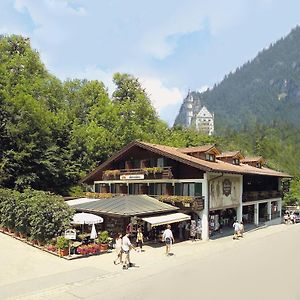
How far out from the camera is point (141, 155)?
3519 cm

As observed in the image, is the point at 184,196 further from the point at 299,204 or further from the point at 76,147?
the point at 299,204

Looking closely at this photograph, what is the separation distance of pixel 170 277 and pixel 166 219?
9120mm

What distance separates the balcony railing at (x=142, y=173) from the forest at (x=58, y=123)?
7.41 meters

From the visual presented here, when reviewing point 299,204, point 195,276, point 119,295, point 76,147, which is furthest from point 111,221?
point 299,204

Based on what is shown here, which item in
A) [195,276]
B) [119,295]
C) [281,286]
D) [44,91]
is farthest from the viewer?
[44,91]

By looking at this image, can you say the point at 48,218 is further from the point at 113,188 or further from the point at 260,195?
the point at 260,195

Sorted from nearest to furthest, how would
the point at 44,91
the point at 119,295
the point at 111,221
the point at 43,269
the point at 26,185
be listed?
1. the point at 119,295
2. the point at 43,269
3. the point at 111,221
4. the point at 26,185
5. the point at 44,91

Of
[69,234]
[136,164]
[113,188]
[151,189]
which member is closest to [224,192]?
[151,189]

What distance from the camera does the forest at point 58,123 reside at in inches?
1566

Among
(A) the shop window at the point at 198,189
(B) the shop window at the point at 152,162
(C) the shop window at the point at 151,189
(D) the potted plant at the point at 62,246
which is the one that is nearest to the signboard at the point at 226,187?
(A) the shop window at the point at 198,189

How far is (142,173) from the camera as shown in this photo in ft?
110

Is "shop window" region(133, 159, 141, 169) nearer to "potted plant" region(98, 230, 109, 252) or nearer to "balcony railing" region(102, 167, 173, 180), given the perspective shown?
"balcony railing" region(102, 167, 173, 180)

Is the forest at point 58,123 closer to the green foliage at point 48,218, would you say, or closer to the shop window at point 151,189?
the shop window at point 151,189

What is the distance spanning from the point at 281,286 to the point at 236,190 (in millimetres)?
19369
